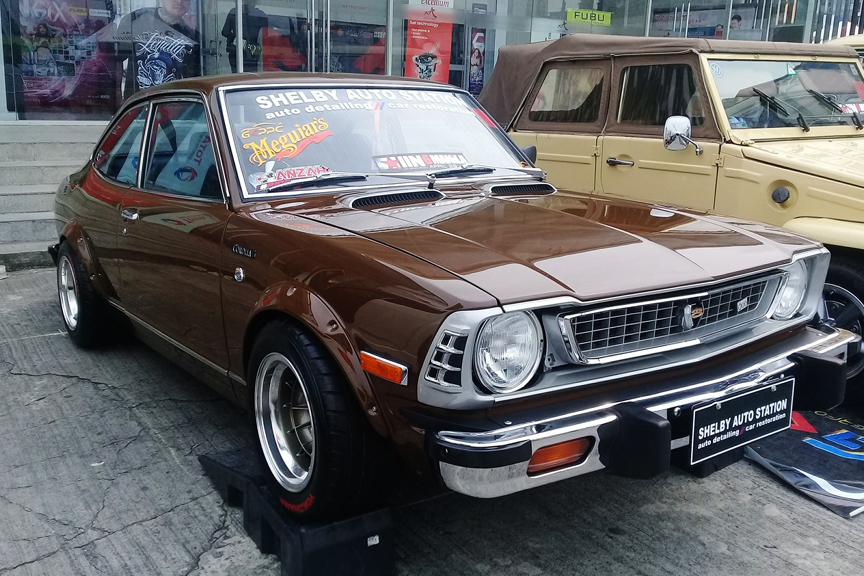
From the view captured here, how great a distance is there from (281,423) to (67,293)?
2.86 meters

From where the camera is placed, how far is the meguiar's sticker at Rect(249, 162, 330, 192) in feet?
10.8

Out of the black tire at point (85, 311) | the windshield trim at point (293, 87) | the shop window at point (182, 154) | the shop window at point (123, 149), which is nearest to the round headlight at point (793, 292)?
the windshield trim at point (293, 87)

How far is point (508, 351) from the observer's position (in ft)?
7.70

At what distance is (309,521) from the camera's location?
2697mm

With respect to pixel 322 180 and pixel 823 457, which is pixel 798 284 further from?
pixel 322 180

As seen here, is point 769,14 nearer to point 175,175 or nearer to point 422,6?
point 422,6

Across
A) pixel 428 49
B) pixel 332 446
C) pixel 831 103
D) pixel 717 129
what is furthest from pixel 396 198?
pixel 428 49

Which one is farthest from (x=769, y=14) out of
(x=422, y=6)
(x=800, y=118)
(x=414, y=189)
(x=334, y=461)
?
(x=334, y=461)

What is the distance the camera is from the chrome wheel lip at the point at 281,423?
9.46ft

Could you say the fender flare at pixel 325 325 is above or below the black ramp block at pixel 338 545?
above

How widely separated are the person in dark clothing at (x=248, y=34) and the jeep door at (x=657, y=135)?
253 inches

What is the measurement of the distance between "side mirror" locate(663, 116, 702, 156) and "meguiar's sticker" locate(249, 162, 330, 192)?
2.38 m

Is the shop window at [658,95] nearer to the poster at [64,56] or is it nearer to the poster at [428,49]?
the poster at [428,49]

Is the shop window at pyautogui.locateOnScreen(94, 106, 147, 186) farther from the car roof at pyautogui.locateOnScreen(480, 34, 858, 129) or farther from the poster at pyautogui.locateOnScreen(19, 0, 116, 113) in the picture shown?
the poster at pyautogui.locateOnScreen(19, 0, 116, 113)
